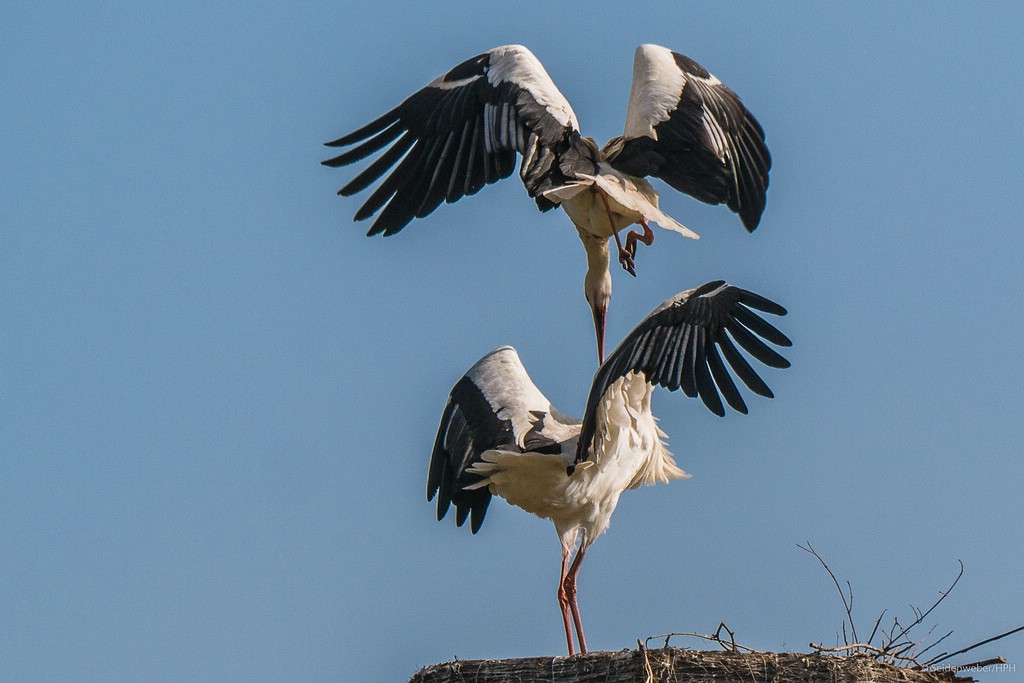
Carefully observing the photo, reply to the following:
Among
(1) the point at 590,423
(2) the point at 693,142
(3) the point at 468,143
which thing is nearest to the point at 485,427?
(1) the point at 590,423

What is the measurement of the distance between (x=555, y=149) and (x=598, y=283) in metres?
1.09

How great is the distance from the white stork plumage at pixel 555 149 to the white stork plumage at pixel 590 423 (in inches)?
31.6

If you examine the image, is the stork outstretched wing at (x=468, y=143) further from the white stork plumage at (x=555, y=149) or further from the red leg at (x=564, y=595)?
the red leg at (x=564, y=595)

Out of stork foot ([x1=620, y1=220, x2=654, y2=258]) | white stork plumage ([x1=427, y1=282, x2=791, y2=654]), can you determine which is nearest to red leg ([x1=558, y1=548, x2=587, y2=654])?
white stork plumage ([x1=427, y1=282, x2=791, y2=654])

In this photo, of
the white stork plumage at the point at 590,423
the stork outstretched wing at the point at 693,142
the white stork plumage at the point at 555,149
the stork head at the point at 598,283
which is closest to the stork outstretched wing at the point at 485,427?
the white stork plumage at the point at 590,423

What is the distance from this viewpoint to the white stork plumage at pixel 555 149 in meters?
7.62

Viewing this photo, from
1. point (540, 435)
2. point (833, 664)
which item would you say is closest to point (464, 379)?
point (540, 435)

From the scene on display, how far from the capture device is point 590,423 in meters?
7.13

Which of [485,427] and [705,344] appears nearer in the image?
[705,344]

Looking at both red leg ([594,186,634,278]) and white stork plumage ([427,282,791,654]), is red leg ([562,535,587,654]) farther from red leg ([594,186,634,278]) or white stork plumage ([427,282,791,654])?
red leg ([594,186,634,278])

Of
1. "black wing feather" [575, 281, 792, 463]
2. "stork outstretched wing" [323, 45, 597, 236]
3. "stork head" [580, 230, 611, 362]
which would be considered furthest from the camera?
"stork head" [580, 230, 611, 362]

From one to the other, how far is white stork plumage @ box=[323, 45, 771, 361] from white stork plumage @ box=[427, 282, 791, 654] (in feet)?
2.63

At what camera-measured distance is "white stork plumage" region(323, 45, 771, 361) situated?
7617 millimetres

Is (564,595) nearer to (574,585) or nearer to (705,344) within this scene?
(574,585)
